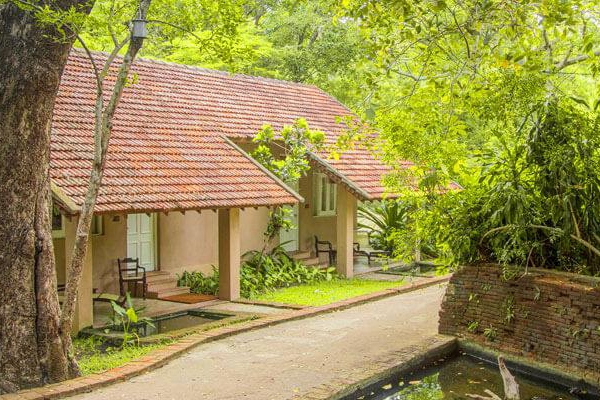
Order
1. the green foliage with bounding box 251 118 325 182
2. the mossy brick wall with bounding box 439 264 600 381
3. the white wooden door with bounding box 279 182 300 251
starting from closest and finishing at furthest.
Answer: the mossy brick wall with bounding box 439 264 600 381
the green foliage with bounding box 251 118 325 182
the white wooden door with bounding box 279 182 300 251

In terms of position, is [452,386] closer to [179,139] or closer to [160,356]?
[160,356]

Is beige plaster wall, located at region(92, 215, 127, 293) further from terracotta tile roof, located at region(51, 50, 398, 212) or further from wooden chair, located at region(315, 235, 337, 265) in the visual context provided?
wooden chair, located at region(315, 235, 337, 265)

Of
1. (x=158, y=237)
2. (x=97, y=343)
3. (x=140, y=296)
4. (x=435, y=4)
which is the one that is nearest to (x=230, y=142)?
(x=158, y=237)

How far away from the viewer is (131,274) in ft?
49.5

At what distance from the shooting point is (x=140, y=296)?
14.9 m

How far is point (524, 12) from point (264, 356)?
215 inches

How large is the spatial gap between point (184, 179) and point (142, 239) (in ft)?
8.10

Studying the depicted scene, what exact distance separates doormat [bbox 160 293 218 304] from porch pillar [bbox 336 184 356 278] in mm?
4012

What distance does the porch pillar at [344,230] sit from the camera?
58.6 feet

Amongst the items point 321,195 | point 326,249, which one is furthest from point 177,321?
point 321,195

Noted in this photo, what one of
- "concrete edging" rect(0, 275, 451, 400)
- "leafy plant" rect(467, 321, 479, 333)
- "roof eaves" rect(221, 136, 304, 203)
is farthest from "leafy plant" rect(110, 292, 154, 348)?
"leafy plant" rect(467, 321, 479, 333)

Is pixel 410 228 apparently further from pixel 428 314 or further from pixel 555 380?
pixel 555 380

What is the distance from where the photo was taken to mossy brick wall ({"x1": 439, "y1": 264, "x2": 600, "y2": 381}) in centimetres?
966

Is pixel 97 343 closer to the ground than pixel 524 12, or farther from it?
closer to the ground
